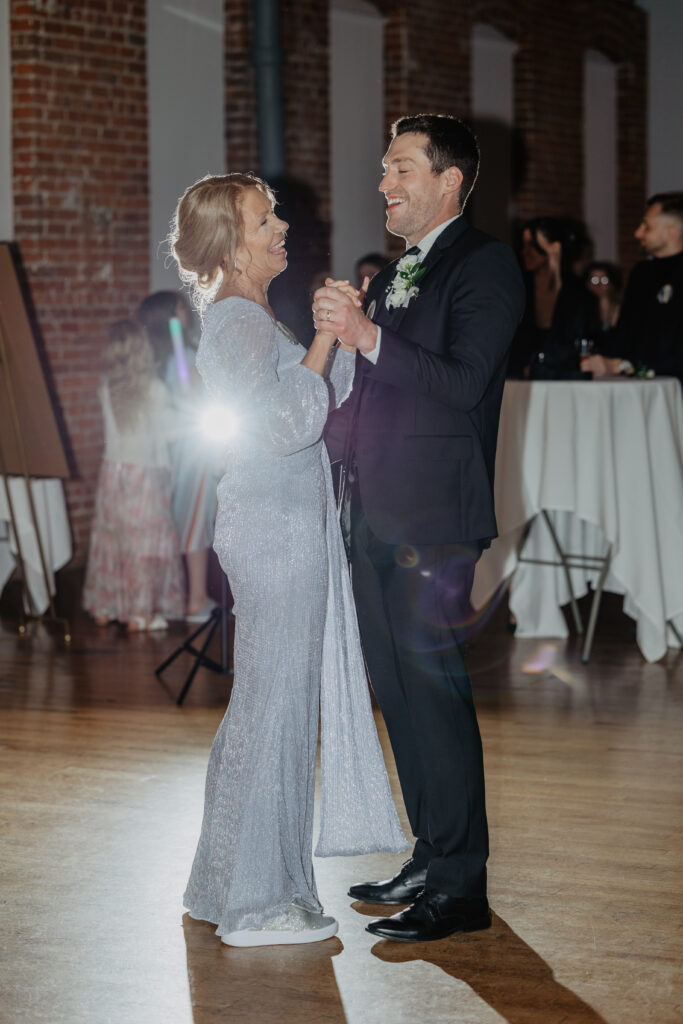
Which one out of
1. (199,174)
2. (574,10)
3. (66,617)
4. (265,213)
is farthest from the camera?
(574,10)

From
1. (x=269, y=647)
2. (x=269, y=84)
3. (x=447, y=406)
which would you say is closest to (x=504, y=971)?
(x=269, y=647)

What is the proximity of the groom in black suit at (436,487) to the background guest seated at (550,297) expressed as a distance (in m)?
3.10

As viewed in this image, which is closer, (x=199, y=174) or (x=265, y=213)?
(x=265, y=213)

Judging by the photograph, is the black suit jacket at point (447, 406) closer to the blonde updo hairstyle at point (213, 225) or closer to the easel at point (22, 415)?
the blonde updo hairstyle at point (213, 225)

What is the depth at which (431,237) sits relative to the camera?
2992 mm

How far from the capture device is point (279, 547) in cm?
294

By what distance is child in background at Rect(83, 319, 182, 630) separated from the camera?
6320mm

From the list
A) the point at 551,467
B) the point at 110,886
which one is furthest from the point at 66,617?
the point at 110,886

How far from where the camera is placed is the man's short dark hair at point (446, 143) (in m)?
2.91

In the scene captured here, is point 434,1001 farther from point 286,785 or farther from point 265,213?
point 265,213

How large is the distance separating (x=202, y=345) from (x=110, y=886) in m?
1.29

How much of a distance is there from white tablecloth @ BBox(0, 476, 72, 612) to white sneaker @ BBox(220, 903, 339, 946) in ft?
→ 11.8

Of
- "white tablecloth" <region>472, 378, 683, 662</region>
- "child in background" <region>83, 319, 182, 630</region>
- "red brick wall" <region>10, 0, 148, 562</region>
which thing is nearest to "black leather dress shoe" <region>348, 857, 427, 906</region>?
"white tablecloth" <region>472, 378, 683, 662</region>

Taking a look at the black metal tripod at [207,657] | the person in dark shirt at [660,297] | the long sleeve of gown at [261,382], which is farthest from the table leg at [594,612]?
the long sleeve of gown at [261,382]
